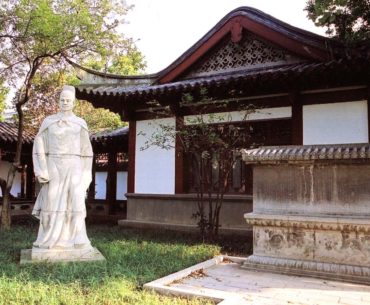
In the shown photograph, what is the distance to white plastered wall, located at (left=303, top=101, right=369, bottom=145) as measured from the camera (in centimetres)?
798

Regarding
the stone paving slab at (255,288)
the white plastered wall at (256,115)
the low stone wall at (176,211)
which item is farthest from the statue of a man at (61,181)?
the low stone wall at (176,211)

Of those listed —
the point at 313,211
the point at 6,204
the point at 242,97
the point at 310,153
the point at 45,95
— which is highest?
the point at 45,95

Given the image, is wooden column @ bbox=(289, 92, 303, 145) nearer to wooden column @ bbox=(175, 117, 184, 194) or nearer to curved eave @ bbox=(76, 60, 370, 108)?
curved eave @ bbox=(76, 60, 370, 108)

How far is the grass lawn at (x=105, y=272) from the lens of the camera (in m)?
4.15

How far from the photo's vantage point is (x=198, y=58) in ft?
34.4

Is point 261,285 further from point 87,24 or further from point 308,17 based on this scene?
point 87,24

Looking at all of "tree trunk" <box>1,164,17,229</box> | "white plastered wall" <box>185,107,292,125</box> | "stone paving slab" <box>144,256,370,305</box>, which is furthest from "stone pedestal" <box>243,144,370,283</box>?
"tree trunk" <box>1,164,17,229</box>

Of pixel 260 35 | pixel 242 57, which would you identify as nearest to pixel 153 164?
pixel 242 57

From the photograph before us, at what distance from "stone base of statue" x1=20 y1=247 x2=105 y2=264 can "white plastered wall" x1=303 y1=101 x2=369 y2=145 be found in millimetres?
5220

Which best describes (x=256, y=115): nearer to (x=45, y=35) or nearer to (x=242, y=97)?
(x=242, y=97)

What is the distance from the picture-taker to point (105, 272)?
16.7 feet

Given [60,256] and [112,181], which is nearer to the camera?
[60,256]

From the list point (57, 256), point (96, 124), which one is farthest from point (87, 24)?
point (96, 124)

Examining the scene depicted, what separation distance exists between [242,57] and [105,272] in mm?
6860
